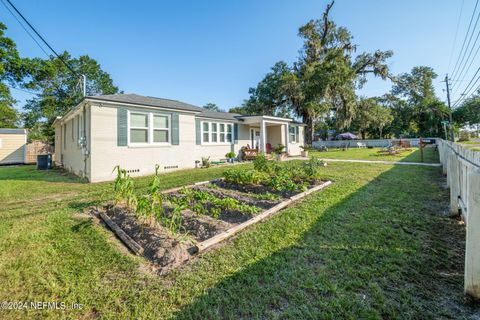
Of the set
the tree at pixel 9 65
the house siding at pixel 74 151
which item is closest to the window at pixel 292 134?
the house siding at pixel 74 151

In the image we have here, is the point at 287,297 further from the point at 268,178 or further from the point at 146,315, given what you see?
the point at 268,178

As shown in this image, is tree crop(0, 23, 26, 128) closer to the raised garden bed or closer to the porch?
the porch

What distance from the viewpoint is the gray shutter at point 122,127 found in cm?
834

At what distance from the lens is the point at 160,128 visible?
9586 millimetres

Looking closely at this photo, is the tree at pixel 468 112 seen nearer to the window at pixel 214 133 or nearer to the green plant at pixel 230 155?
the green plant at pixel 230 155

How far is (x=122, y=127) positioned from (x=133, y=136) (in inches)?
21.4

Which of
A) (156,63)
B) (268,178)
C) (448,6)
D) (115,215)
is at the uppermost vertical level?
(156,63)

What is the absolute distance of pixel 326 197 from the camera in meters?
5.08

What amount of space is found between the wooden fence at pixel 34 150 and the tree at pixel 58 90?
5.63m

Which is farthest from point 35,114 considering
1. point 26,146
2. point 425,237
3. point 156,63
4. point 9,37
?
point 425,237

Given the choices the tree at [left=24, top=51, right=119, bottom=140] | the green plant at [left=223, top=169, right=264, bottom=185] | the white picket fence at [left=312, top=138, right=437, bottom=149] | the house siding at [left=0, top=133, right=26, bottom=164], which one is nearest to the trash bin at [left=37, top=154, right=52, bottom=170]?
the house siding at [left=0, top=133, right=26, bottom=164]

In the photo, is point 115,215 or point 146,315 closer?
point 146,315

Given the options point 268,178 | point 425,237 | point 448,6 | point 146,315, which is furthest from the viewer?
point 448,6

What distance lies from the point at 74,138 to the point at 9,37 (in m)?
18.3
